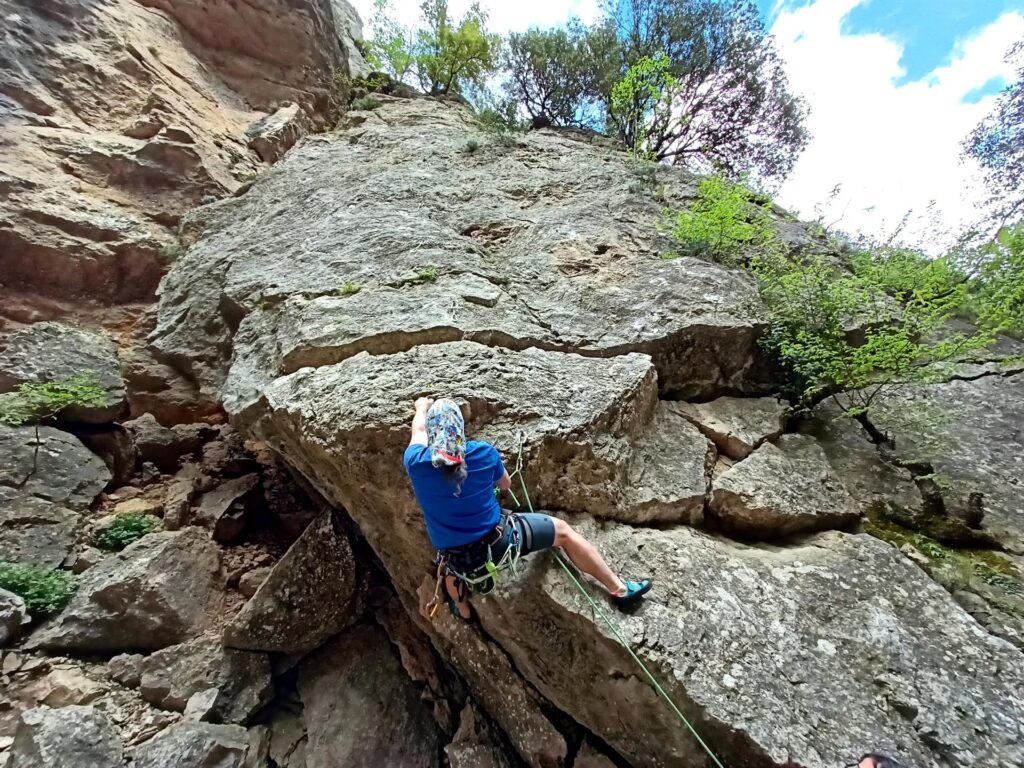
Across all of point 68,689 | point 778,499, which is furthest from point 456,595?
A: point 68,689

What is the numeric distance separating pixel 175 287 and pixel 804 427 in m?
7.85

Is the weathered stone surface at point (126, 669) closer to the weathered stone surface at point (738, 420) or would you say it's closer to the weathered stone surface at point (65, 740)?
the weathered stone surface at point (65, 740)

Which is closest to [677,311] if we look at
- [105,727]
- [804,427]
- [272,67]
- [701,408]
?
[701,408]

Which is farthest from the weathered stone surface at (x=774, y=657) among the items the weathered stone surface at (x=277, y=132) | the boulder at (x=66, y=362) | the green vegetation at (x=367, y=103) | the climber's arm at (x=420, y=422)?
the green vegetation at (x=367, y=103)

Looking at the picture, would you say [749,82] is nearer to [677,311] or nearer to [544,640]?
[677,311]

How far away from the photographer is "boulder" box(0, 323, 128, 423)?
19.1 feet

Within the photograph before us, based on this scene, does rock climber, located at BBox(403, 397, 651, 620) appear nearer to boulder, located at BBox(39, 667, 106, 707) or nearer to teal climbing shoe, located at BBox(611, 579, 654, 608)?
teal climbing shoe, located at BBox(611, 579, 654, 608)

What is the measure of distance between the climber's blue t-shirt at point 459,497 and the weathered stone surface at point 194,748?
263 cm

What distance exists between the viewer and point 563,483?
12.1 feet

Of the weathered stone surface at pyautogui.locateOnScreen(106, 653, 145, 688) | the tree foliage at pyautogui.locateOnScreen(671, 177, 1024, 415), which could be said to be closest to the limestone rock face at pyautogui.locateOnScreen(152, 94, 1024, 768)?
the tree foliage at pyautogui.locateOnScreen(671, 177, 1024, 415)

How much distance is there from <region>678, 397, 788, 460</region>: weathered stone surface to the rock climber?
1.73m

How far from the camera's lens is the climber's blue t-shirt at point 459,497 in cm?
301

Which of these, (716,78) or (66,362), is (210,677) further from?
(716,78)

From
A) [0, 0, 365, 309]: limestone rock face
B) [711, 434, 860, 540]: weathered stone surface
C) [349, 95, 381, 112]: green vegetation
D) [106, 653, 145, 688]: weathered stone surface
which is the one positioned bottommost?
[106, 653, 145, 688]: weathered stone surface
